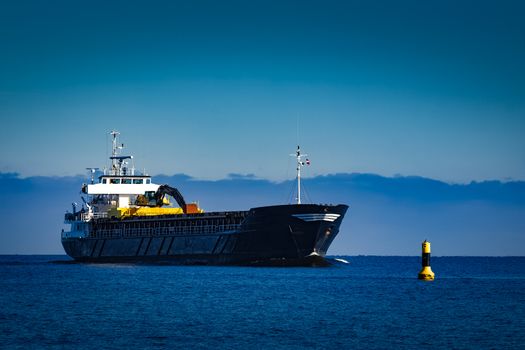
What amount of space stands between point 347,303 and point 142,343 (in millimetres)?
19546

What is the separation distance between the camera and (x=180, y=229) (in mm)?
93750

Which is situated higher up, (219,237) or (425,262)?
(219,237)

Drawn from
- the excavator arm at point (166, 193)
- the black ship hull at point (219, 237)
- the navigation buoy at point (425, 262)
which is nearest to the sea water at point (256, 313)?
the navigation buoy at point (425, 262)

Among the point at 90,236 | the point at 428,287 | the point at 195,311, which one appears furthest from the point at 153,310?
the point at 90,236

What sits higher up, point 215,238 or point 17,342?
point 215,238

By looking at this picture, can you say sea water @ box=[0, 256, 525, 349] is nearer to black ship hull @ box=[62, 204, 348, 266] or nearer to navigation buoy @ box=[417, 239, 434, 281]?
navigation buoy @ box=[417, 239, 434, 281]

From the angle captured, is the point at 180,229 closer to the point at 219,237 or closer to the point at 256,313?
the point at 219,237

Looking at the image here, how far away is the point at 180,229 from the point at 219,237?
734 cm

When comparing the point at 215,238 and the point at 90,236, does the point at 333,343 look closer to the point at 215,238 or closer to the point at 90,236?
the point at 215,238

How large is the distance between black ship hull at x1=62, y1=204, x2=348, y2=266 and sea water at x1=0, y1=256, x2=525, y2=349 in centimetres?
508

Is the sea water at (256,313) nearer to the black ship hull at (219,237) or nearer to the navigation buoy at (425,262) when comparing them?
the navigation buoy at (425,262)

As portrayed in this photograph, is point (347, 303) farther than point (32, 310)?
Yes

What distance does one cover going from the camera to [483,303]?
187ft

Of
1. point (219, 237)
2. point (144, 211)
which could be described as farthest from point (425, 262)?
point (144, 211)
